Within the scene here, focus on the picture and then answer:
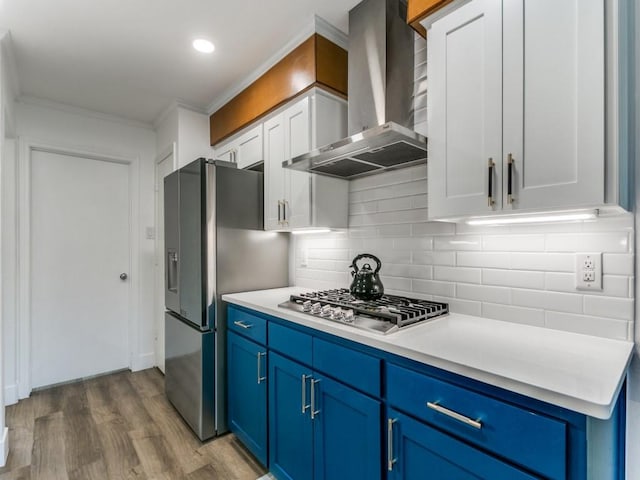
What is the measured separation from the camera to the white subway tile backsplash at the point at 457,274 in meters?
1.58

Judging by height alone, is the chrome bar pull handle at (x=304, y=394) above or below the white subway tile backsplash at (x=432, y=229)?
below

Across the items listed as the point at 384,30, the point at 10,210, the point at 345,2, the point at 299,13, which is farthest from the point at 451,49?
the point at 10,210

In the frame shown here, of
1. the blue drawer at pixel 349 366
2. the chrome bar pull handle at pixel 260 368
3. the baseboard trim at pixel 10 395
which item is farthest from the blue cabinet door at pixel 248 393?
the baseboard trim at pixel 10 395

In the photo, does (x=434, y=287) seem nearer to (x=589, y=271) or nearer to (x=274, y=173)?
(x=589, y=271)

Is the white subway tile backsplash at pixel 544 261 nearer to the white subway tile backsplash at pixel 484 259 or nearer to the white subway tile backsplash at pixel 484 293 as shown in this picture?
the white subway tile backsplash at pixel 484 259

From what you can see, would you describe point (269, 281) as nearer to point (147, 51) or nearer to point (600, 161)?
point (147, 51)

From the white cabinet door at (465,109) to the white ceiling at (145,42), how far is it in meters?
0.80

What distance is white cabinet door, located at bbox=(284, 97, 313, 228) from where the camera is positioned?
2.06m

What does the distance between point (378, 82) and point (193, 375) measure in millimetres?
2143

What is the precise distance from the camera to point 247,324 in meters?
1.95

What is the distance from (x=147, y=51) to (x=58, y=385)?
9.82 feet

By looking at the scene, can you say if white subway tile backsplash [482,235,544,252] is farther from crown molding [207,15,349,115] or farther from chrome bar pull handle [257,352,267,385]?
crown molding [207,15,349,115]

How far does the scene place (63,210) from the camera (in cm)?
308

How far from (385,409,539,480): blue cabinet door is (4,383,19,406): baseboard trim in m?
3.18
